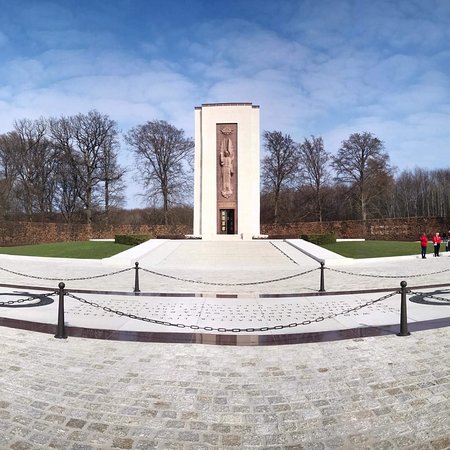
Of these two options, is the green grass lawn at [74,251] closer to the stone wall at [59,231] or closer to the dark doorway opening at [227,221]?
the stone wall at [59,231]

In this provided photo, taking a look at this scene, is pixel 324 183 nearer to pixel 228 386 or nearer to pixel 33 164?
pixel 33 164

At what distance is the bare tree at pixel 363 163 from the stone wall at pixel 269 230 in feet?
20.1

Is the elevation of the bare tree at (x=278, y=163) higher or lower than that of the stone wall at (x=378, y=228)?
higher

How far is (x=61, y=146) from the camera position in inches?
1743

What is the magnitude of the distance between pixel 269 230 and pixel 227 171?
10.6m

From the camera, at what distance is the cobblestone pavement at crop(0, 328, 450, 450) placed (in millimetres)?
3383

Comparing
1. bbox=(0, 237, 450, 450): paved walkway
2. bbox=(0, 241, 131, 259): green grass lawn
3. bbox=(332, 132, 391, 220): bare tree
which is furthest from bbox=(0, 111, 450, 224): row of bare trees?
bbox=(0, 237, 450, 450): paved walkway

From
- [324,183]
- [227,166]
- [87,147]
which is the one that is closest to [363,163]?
[324,183]

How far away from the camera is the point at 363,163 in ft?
151

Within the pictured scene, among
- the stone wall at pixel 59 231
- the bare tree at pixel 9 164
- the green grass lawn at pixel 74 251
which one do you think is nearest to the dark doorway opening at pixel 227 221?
the stone wall at pixel 59 231

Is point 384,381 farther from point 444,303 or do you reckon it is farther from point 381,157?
point 381,157

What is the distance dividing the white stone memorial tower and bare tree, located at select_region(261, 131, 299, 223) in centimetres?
1145

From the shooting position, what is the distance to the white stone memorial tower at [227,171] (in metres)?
37.2

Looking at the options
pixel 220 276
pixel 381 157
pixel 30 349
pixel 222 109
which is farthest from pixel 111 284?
pixel 381 157
